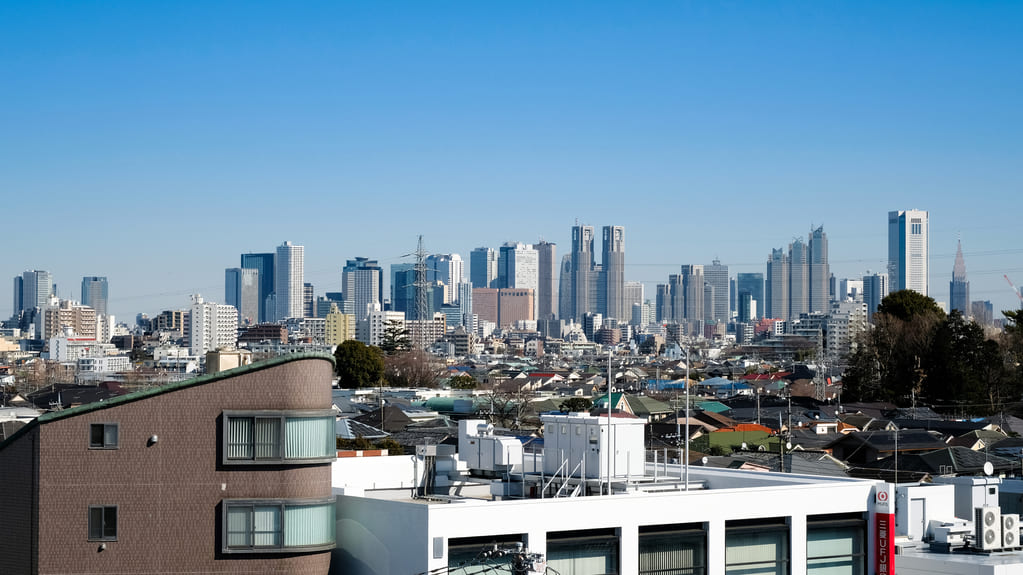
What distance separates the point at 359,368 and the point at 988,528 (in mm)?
88373

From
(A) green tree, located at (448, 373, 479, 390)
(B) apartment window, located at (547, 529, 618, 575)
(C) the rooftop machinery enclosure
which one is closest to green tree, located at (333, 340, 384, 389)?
(A) green tree, located at (448, 373, 479, 390)

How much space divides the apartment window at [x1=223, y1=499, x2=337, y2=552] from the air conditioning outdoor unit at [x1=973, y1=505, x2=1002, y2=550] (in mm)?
14339

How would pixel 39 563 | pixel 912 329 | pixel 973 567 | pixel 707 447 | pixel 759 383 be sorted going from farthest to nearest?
pixel 759 383
pixel 912 329
pixel 707 447
pixel 973 567
pixel 39 563

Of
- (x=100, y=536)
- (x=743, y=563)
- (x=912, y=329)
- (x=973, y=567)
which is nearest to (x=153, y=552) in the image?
(x=100, y=536)

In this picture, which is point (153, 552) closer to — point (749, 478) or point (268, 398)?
point (268, 398)

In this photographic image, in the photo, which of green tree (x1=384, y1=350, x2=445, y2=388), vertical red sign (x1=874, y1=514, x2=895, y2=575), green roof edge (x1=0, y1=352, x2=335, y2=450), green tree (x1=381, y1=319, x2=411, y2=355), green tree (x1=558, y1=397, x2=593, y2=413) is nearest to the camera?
green roof edge (x1=0, y1=352, x2=335, y2=450)

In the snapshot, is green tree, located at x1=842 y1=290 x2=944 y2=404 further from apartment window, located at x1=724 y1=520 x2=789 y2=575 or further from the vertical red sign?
apartment window, located at x1=724 y1=520 x2=789 y2=575

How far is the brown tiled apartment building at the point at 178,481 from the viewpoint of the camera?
65.9 feet

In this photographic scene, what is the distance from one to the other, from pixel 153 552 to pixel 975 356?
2993 inches

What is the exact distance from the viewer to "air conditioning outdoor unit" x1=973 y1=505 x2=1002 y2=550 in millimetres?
26547

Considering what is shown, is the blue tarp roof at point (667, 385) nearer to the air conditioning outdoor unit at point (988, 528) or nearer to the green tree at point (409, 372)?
the green tree at point (409, 372)

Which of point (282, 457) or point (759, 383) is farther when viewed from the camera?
point (759, 383)

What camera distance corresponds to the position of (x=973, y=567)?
82.1ft

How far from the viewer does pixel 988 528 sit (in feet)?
87.3
